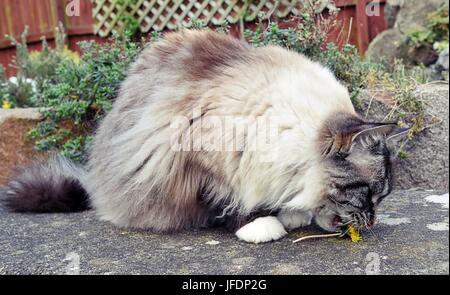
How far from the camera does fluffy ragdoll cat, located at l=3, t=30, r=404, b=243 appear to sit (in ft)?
6.57

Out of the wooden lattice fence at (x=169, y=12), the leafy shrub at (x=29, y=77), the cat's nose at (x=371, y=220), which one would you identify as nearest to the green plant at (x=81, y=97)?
the leafy shrub at (x=29, y=77)

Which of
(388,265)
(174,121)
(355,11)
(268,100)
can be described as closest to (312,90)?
(268,100)

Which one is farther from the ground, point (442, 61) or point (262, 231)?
point (442, 61)

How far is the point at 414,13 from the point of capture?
5.33 metres

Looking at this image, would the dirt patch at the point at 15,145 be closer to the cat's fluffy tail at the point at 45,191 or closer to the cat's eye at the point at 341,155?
the cat's fluffy tail at the point at 45,191

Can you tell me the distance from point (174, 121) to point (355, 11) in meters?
3.17

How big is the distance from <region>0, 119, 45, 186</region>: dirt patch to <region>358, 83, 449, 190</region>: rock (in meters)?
2.14

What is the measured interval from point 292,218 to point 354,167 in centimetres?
42

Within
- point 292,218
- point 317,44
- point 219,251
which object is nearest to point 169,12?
point 317,44

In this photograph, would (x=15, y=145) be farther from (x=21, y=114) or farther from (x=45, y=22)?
(x=45, y=22)

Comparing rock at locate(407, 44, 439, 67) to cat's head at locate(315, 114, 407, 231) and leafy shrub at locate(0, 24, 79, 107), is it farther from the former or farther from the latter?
cat's head at locate(315, 114, 407, 231)

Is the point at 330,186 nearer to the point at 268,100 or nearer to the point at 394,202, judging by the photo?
the point at 268,100

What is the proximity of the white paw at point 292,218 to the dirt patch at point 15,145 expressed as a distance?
188 centimetres

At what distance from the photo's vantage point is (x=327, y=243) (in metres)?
2.13
